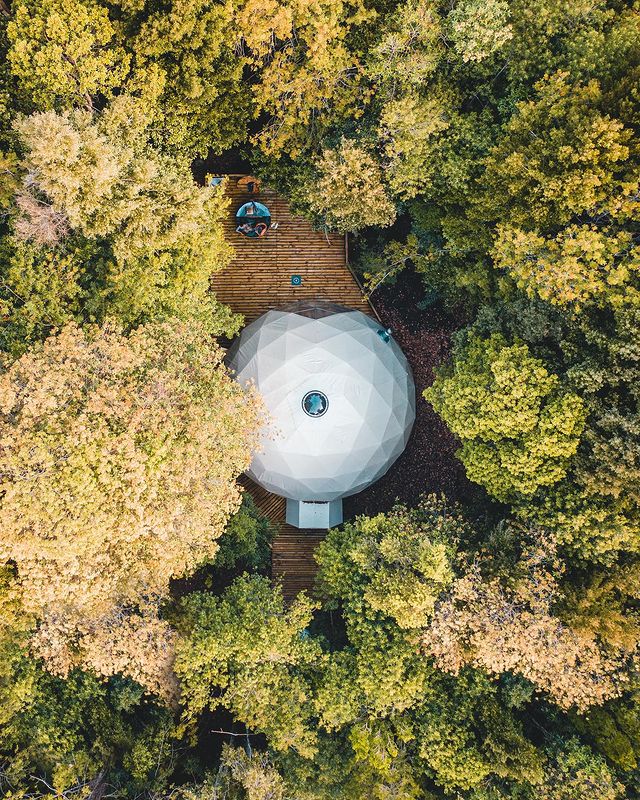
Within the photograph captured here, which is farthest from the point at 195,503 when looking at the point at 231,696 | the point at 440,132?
the point at 440,132

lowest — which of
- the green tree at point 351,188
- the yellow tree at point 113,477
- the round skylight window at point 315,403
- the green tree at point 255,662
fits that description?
the green tree at point 255,662

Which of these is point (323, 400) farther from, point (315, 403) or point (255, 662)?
point (255, 662)

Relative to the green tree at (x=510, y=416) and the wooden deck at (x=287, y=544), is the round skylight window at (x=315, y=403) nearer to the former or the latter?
the green tree at (x=510, y=416)

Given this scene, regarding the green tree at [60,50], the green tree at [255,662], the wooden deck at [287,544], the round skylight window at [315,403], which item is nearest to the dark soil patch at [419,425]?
the wooden deck at [287,544]

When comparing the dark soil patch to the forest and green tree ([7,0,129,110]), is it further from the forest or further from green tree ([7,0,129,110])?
green tree ([7,0,129,110])

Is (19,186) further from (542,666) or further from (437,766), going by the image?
(437,766)

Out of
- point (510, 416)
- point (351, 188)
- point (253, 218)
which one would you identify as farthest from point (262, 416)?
point (510, 416)

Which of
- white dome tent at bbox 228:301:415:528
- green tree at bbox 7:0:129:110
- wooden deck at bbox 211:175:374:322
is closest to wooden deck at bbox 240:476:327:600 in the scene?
white dome tent at bbox 228:301:415:528
